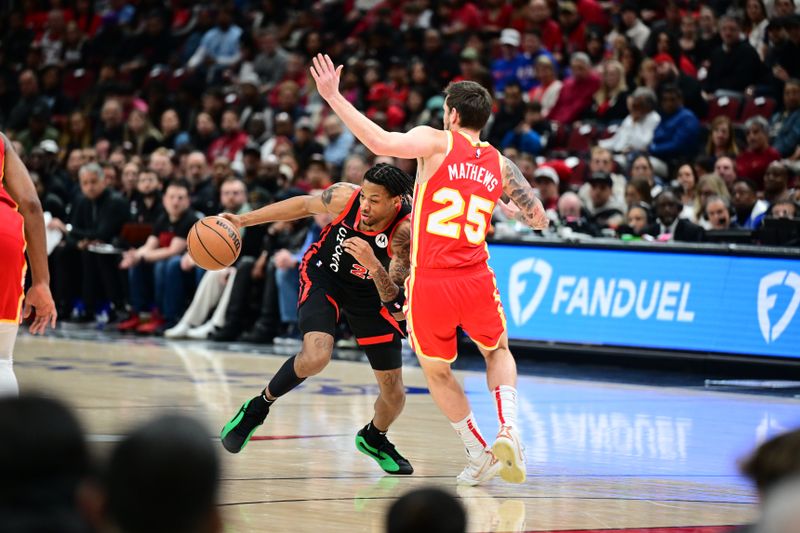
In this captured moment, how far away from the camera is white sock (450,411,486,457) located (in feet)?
22.6

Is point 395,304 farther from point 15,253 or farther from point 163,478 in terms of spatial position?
point 163,478

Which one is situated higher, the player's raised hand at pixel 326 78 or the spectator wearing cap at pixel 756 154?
the spectator wearing cap at pixel 756 154

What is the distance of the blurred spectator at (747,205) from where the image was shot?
1298 cm

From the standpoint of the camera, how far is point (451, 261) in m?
6.73

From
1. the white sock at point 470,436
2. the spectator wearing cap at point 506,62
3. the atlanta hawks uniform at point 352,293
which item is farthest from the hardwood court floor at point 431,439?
the spectator wearing cap at point 506,62

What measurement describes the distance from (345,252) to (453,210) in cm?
98

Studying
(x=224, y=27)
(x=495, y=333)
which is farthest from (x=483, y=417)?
(x=224, y=27)

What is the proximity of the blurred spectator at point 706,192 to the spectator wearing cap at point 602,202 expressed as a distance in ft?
2.72

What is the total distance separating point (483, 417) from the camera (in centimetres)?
952

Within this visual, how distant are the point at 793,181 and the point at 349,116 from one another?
339 inches

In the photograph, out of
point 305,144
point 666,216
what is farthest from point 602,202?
point 305,144

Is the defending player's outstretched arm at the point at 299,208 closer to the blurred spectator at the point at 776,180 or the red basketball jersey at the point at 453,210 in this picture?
the red basketball jersey at the point at 453,210

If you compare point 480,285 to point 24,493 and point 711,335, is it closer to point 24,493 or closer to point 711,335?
point 24,493

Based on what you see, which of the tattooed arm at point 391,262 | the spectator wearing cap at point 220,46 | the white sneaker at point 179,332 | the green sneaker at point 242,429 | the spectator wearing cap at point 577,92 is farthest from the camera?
the spectator wearing cap at point 220,46
